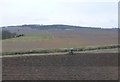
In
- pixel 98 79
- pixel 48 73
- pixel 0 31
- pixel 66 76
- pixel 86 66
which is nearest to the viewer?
pixel 98 79

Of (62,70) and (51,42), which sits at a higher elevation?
(62,70)

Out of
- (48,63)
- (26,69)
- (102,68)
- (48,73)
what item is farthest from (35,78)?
(48,63)

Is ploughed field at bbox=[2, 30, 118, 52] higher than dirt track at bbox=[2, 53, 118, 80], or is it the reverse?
dirt track at bbox=[2, 53, 118, 80]

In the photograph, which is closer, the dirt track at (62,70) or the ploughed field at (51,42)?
the dirt track at (62,70)

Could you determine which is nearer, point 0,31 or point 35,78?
point 35,78

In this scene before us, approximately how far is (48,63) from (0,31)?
167 ft

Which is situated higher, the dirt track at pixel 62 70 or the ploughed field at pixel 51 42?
the dirt track at pixel 62 70

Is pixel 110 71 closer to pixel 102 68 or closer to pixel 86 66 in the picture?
pixel 102 68

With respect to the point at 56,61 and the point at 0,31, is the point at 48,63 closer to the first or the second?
the point at 56,61

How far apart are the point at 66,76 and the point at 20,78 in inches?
79.3

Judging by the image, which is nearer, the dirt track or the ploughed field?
the dirt track

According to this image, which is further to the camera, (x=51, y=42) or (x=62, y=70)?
(x=51, y=42)

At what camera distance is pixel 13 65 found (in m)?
20.6

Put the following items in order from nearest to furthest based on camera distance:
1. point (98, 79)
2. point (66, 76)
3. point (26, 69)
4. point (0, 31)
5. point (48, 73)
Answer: point (98, 79)
point (66, 76)
point (48, 73)
point (26, 69)
point (0, 31)
